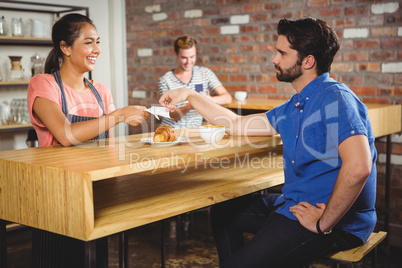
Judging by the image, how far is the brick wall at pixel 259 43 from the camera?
11.9ft

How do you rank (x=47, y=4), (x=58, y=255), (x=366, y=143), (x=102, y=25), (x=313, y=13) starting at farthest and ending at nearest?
1. (x=102, y=25)
2. (x=47, y=4)
3. (x=313, y=13)
4. (x=58, y=255)
5. (x=366, y=143)

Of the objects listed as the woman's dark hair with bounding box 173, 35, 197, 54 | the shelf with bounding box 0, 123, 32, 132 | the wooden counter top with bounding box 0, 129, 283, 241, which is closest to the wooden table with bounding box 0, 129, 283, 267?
the wooden counter top with bounding box 0, 129, 283, 241

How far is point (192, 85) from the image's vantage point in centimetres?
405

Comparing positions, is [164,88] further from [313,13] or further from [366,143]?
[366,143]

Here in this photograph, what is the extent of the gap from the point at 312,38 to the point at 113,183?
1115mm

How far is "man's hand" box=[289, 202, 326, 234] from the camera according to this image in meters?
1.79

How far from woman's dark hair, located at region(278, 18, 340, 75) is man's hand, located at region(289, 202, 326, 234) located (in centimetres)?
56

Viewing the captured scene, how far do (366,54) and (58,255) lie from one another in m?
2.74

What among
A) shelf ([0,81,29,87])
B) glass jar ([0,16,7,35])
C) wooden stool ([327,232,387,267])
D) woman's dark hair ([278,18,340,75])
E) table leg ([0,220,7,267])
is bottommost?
wooden stool ([327,232,387,267])

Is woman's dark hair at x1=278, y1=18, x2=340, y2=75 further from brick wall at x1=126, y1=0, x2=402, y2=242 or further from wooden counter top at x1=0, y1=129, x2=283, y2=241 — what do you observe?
brick wall at x1=126, y1=0, x2=402, y2=242

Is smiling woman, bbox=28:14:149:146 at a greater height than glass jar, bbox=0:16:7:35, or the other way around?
glass jar, bbox=0:16:7:35

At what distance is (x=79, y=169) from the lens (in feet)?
5.14

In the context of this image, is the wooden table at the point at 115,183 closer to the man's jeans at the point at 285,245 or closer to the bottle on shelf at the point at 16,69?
the man's jeans at the point at 285,245

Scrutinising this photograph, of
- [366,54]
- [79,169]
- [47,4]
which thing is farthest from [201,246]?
[47,4]
